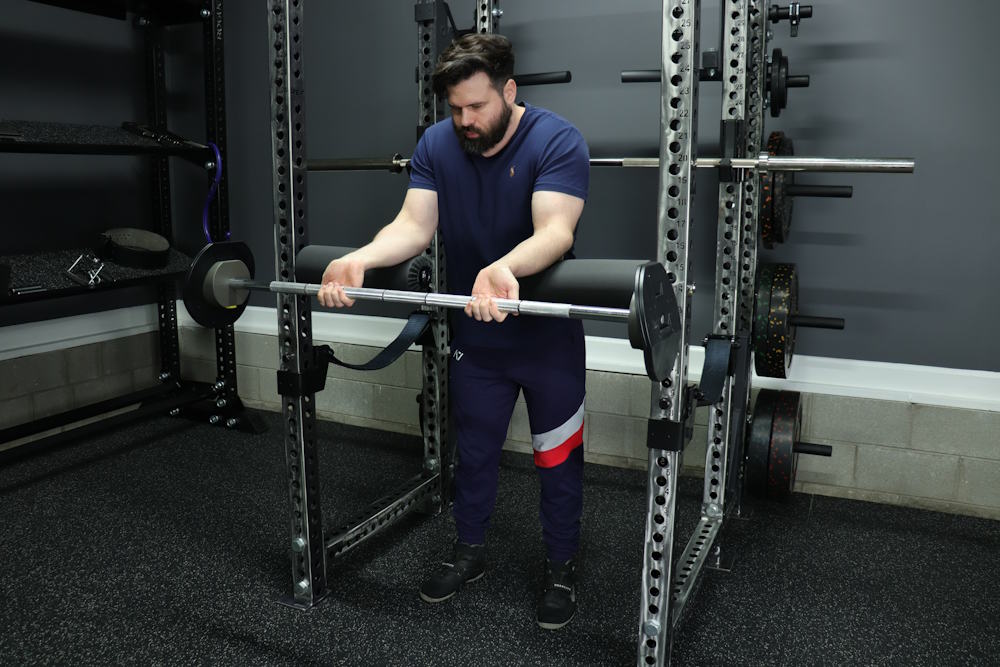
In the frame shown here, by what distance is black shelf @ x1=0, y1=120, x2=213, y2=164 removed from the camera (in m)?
2.72

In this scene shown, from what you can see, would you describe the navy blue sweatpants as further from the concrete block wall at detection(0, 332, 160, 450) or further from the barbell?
the concrete block wall at detection(0, 332, 160, 450)

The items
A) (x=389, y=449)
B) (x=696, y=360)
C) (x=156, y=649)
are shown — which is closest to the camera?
(x=156, y=649)

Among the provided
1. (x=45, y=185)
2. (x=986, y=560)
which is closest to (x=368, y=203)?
(x=45, y=185)

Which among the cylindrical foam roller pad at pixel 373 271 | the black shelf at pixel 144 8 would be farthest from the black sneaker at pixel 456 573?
the black shelf at pixel 144 8

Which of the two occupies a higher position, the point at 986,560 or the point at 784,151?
the point at 784,151

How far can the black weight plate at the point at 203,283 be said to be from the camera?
196 centimetres

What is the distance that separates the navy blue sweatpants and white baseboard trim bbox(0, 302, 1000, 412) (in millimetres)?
1031

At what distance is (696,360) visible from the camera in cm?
307

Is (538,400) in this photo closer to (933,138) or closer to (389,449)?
(389,449)

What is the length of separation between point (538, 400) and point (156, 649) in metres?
1.11

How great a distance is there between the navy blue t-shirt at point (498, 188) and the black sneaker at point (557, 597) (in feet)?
2.06

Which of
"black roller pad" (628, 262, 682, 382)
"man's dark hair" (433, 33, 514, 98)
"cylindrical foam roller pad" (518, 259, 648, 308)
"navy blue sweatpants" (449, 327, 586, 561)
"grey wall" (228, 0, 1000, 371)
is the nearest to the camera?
"black roller pad" (628, 262, 682, 382)

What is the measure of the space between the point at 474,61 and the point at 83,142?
179 centimetres

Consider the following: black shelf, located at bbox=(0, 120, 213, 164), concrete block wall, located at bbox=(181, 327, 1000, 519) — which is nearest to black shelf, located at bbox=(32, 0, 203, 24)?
black shelf, located at bbox=(0, 120, 213, 164)
